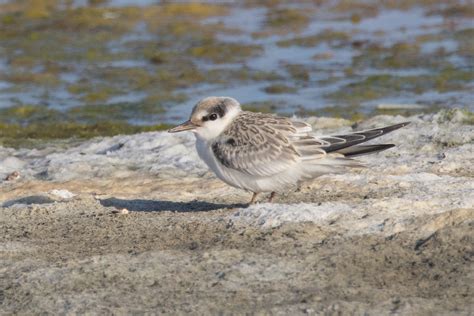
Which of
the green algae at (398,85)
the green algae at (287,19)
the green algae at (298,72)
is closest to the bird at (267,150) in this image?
Answer: the green algae at (398,85)

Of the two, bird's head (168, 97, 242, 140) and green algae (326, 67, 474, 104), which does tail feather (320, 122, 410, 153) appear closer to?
bird's head (168, 97, 242, 140)

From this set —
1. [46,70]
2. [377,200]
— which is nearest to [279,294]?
[377,200]

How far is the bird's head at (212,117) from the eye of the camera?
5.73 metres

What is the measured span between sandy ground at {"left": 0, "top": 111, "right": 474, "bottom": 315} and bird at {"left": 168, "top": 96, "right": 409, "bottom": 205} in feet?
0.57

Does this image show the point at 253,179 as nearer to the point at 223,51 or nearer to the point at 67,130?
the point at 67,130

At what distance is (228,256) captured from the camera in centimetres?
480

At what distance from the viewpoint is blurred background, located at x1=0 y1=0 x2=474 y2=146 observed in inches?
448

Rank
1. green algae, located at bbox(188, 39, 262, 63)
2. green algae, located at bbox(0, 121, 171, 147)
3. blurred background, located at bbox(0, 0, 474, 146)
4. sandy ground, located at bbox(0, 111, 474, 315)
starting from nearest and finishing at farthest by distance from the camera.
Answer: sandy ground, located at bbox(0, 111, 474, 315)
green algae, located at bbox(0, 121, 171, 147)
blurred background, located at bbox(0, 0, 474, 146)
green algae, located at bbox(188, 39, 262, 63)

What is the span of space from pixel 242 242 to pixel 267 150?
2.46ft

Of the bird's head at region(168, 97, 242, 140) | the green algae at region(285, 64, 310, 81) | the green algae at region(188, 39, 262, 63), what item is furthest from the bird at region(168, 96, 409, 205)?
the green algae at region(188, 39, 262, 63)

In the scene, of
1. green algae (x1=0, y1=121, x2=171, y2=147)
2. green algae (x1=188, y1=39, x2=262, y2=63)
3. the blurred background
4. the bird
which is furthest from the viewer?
green algae (x1=188, y1=39, x2=262, y2=63)

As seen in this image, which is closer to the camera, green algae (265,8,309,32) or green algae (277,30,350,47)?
green algae (277,30,350,47)

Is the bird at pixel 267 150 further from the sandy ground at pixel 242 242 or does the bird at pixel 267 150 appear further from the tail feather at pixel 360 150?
the sandy ground at pixel 242 242

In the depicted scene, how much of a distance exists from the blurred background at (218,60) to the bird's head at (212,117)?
3.88 metres
